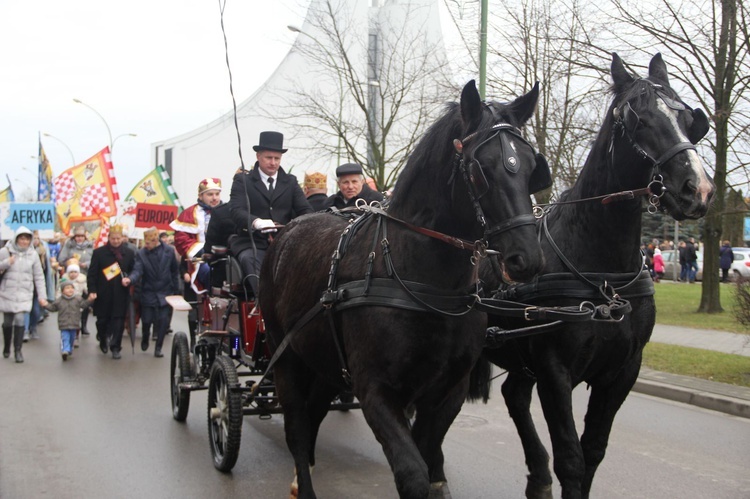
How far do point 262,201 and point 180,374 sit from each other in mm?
2133

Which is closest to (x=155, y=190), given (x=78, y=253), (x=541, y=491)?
(x=78, y=253)

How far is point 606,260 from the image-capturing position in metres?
4.47

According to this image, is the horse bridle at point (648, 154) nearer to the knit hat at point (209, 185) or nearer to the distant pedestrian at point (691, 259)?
the knit hat at point (209, 185)

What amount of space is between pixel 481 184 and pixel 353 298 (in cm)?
90

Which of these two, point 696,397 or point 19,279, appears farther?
point 19,279

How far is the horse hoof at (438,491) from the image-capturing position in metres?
4.25

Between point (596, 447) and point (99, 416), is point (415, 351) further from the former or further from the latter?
point (99, 416)

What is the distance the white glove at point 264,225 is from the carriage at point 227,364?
48 cm

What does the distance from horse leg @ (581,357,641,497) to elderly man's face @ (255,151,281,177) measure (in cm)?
318

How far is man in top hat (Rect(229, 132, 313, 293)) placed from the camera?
6289mm

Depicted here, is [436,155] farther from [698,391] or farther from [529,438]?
[698,391]

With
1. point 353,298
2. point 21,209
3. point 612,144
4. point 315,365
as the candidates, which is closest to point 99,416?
point 315,365

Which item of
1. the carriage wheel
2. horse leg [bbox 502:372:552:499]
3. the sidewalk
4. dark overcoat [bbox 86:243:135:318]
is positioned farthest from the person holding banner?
horse leg [bbox 502:372:552:499]

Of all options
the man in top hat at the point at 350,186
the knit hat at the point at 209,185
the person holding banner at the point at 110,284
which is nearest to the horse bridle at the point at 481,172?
the man in top hat at the point at 350,186
